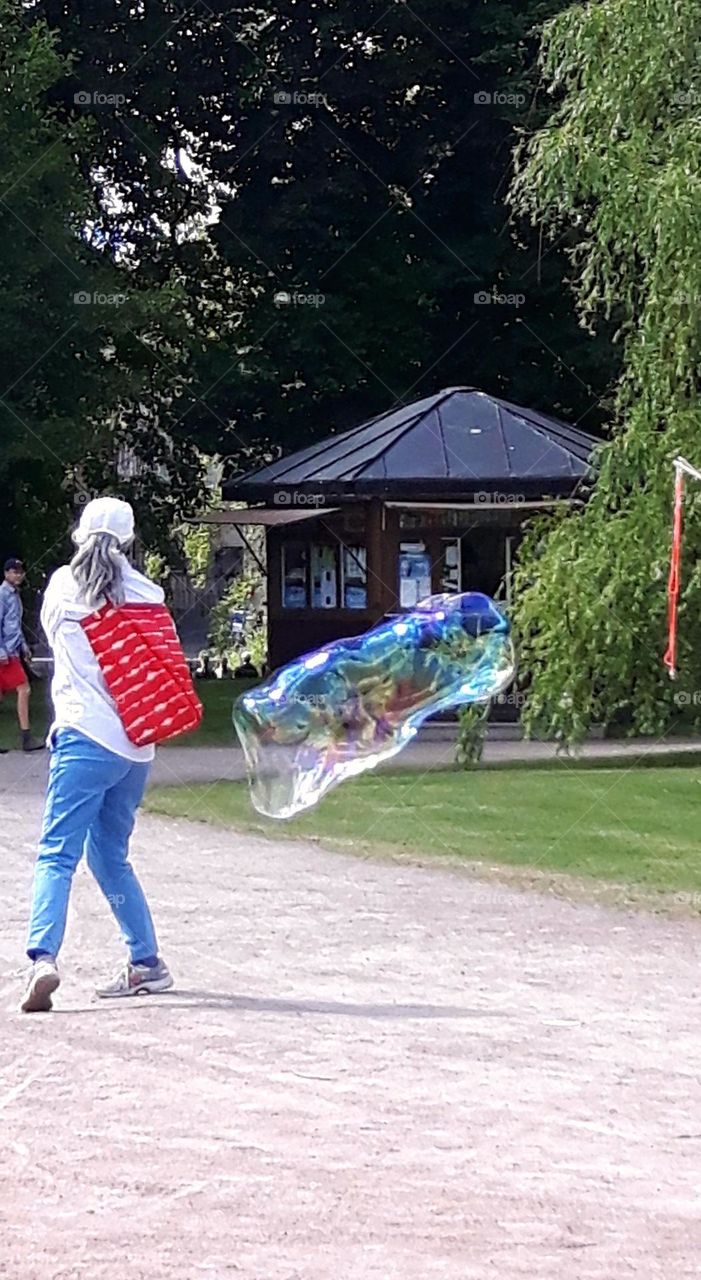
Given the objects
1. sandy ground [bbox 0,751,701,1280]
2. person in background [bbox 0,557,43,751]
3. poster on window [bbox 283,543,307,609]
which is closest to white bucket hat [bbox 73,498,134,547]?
sandy ground [bbox 0,751,701,1280]

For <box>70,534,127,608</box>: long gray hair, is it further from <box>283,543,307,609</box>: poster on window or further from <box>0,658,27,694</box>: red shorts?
<box>283,543,307,609</box>: poster on window

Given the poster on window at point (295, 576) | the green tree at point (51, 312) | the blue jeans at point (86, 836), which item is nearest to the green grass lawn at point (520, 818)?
the blue jeans at point (86, 836)

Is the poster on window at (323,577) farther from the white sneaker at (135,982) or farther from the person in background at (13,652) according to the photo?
the white sneaker at (135,982)

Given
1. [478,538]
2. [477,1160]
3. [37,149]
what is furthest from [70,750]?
[37,149]

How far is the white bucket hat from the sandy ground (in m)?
1.96

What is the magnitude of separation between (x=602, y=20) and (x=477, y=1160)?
631 inches

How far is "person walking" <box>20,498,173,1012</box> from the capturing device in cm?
925

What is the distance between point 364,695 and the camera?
13617mm

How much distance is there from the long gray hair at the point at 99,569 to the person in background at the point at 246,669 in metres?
31.4

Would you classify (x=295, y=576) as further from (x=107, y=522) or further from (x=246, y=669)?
(x=107, y=522)

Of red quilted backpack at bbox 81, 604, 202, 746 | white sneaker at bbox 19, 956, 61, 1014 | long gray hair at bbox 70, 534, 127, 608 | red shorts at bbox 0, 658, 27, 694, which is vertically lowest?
red shorts at bbox 0, 658, 27, 694

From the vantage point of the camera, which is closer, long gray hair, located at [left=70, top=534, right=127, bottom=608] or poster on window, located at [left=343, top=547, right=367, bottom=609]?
long gray hair, located at [left=70, top=534, right=127, bottom=608]

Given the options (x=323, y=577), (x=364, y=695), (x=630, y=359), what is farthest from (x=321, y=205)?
(x=364, y=695)

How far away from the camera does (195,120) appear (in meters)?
37.1
